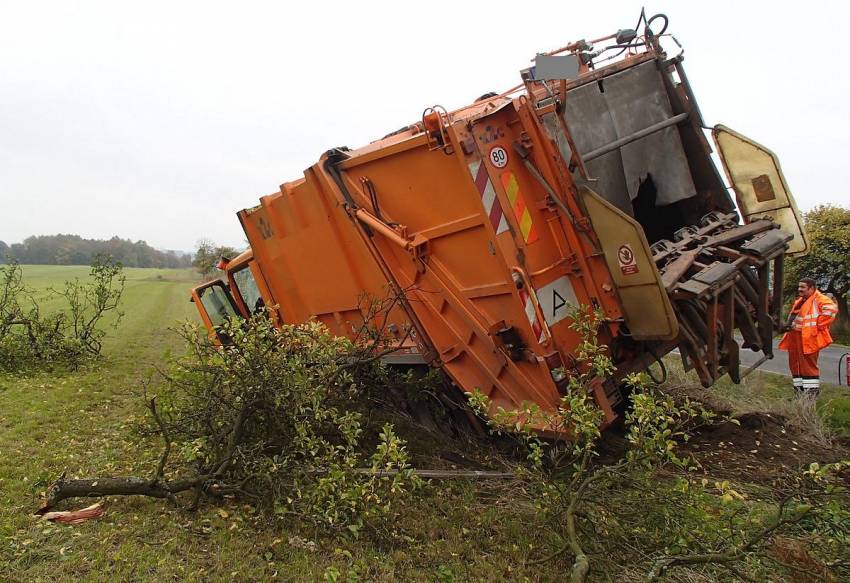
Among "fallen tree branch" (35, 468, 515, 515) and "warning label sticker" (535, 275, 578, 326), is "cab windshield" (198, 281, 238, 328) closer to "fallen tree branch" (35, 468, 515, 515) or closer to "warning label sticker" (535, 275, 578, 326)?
"fallen tree branch" (35, 468, 515, 515)

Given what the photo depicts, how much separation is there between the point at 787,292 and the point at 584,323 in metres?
13.4

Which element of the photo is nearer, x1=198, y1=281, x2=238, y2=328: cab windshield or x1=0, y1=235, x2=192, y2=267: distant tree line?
x1=198, y1=281, x2=238, y2=328: cab windshield

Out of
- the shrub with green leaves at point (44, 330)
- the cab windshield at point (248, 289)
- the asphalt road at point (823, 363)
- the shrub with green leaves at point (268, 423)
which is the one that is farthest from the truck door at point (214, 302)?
the asphalt road at point (823, 363)

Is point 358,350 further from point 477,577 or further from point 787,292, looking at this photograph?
point 787,292

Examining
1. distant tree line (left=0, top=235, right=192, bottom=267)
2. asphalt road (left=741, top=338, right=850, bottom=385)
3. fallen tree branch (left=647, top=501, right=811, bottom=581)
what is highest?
distant tree line (left=0, top=235, right=192, bottom=267)

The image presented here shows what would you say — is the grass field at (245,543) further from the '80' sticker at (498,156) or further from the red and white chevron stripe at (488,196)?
the '80' sticker at (498,156)

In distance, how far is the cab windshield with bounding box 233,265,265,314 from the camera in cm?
663

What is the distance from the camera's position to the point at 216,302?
744 centimetres

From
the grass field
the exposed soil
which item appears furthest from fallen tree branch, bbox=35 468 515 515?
the exposed soil

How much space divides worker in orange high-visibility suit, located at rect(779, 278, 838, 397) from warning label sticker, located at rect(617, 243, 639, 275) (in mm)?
3766

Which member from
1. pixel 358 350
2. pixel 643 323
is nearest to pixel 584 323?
pixel 643 323

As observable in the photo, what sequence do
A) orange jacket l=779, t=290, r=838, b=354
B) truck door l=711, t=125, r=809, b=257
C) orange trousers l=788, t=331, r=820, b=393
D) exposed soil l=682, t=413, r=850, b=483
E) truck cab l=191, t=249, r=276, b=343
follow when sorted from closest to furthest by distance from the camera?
1. exposed soil l=682, t=413, r=850, b=483
2. truck door l=711, t=125, r=809, b=257
3. orange jacket l=779, t=290, r=838, b=354
4. orange trousers l=788, t=331, r=820, b=393
5. truck cab l=191, t=249, r=276, b=343

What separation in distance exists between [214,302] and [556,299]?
208 inches

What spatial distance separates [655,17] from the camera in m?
4.35
